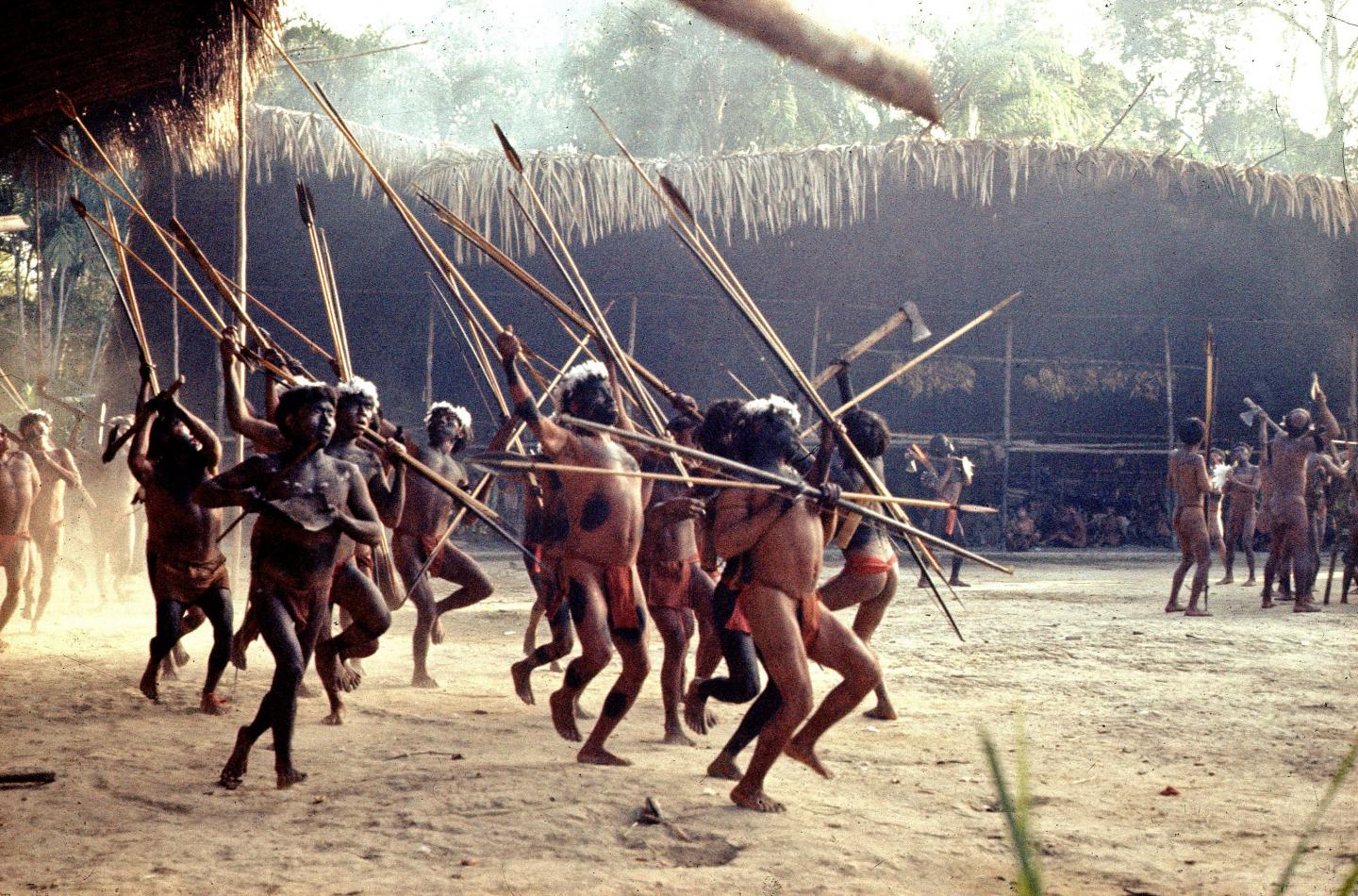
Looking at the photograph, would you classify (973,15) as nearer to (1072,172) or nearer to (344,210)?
(1072,172)

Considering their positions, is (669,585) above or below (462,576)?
above

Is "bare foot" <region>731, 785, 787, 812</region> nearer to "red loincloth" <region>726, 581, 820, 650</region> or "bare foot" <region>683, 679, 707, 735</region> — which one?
"red loincloth" <region>726, 581, 820, 650</region>

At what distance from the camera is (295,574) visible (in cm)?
479

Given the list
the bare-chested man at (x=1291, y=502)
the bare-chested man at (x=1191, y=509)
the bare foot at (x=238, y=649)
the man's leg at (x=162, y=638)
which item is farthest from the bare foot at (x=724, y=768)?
the bare-chested man at (x=1291, y=502)

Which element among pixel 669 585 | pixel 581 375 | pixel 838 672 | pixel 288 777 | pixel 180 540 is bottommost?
pixel 288 777

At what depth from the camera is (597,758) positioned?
4961mm

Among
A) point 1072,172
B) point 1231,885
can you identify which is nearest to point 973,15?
point 1072,172

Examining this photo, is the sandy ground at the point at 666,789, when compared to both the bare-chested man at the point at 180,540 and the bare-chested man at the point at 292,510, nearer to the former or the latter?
the bare-chested man at the point at 180,540

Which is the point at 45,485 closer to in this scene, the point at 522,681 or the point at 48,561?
the point at 48,561

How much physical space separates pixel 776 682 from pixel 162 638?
2.96 meters

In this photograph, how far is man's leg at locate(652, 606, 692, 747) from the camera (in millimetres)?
5504

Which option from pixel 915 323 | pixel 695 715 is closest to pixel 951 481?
pixel 915 323

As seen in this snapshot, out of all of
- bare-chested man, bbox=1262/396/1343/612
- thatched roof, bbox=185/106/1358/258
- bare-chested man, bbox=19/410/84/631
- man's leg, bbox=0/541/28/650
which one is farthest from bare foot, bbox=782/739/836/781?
thatched roof, bbox=185/106/1358/258

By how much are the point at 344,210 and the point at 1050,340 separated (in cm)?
892
